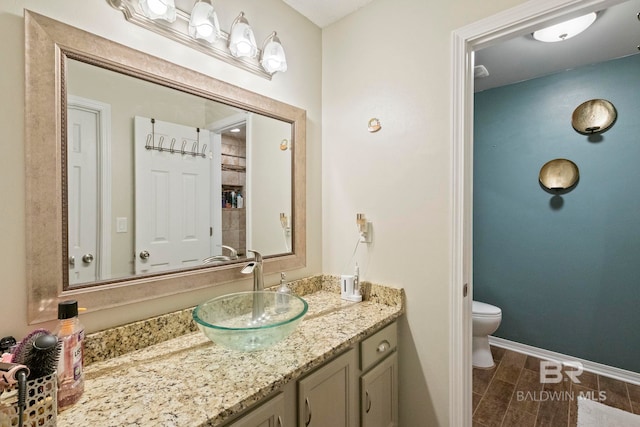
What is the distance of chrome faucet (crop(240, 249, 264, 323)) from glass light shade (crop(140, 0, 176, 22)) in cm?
104

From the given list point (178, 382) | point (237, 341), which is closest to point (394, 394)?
point (237, 341)

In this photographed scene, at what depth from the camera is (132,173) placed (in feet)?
3.73

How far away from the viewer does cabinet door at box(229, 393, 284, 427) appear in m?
0.85

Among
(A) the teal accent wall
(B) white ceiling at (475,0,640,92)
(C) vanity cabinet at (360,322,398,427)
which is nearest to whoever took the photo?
(C) vanity cabinet at (360,322,398,427)

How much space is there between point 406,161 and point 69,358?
1.53m

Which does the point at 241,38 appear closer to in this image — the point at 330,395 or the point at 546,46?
the point at 330,395

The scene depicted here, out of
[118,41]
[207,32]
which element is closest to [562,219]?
[207,32]

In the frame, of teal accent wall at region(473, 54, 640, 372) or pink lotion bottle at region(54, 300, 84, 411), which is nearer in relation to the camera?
pink lotion bottle at region(54, 300, 84, 411)

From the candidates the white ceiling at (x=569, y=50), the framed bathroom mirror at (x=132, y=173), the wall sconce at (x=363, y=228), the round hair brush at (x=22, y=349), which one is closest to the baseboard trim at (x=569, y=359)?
the wall sconce at (x=363, y=228)

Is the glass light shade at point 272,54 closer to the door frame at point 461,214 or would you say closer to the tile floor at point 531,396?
the door frame at point 461,214

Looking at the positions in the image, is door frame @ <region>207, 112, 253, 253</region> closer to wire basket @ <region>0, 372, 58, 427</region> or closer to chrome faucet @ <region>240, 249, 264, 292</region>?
chrome faucet @ <region>240, 249, 264, 292</region>

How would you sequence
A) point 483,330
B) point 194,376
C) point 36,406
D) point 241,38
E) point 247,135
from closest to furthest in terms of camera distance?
point 36,406
point 194,376
point 241,38
point 247,135
point 483,330

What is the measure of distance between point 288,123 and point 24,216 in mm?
1204

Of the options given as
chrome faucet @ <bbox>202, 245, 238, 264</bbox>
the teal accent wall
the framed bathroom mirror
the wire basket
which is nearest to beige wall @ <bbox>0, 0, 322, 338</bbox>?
the framed bathroom mirror
